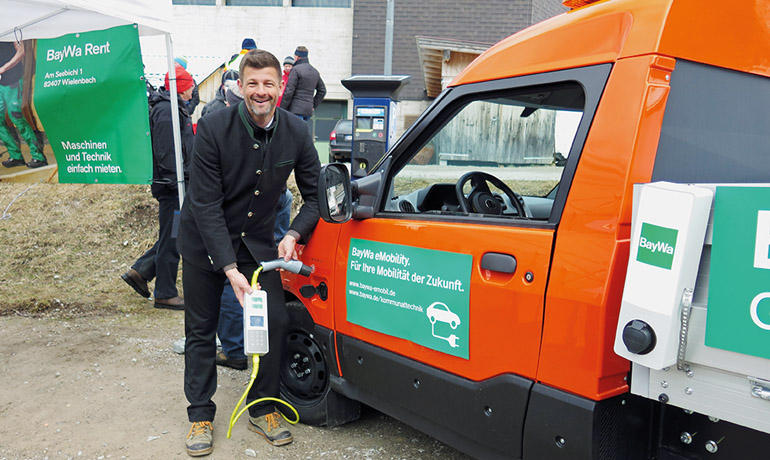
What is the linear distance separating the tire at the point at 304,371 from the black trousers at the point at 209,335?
11 cm

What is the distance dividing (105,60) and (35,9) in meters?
0.79

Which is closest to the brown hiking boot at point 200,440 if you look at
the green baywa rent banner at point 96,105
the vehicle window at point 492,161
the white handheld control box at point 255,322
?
the white handheld control box at point 255,322

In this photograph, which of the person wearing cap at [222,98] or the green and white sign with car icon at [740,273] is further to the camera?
the person wearing cap at [222,98]

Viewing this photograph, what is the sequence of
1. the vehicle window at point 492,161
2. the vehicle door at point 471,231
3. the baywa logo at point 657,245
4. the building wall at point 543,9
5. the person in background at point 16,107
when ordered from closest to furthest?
the baywa logo at point 657,245 < the vehicle door at point 471,231 < the vehicle window at point 492,161 < the person in background at point 16,107 < the building wall at point 543,9

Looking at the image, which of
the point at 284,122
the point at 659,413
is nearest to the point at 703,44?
the point at 659,413

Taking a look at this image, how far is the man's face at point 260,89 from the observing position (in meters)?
2.80

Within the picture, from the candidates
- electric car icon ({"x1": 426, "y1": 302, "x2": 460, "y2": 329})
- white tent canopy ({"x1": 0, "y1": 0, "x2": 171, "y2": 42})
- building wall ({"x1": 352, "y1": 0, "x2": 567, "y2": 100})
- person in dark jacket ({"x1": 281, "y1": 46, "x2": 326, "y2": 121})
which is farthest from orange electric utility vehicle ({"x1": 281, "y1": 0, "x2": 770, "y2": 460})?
building wall ({"x1": 352, "y1": 0, "x2": 567, "y2": 100})

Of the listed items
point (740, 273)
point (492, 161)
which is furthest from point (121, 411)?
point (740, 273)

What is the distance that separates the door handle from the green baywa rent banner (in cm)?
297

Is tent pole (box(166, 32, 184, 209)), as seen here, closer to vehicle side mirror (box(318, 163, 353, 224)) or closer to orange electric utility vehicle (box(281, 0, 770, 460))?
orange electric utility vehicle (box(281, 0, 770, 460))

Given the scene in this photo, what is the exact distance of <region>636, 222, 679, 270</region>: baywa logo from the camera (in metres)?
1.60

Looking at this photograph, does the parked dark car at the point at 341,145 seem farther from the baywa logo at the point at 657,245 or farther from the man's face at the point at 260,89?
the baywa logo at the point at 657,245

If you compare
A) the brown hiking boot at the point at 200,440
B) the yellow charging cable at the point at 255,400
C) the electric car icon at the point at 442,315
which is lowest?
the brown hiking boot at the point at 200,440

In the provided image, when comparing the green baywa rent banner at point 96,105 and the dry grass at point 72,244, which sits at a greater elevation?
the green baywa rent banner at point 96,105
